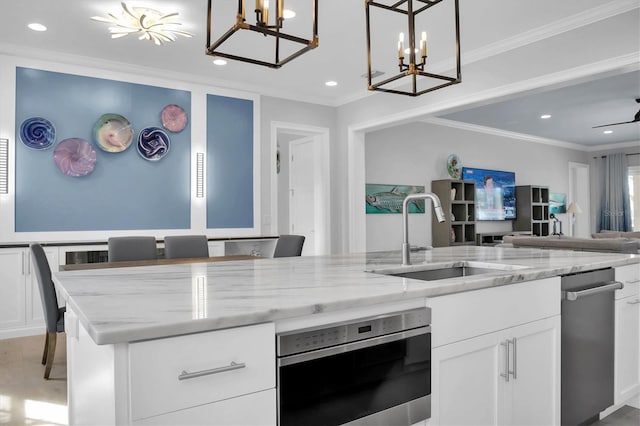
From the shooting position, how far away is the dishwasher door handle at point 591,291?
6.53 ft

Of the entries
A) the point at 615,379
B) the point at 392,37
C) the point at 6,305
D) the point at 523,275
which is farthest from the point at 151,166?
the point at 615,379

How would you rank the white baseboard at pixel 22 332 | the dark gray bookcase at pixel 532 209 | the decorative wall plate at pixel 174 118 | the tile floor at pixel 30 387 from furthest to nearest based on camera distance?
the dark gray bookcase at pixel 532 209, the decorative wall plate at pixel 174 118, the white baseboard at pixel 22 332, the tile floor at pixel 30 387

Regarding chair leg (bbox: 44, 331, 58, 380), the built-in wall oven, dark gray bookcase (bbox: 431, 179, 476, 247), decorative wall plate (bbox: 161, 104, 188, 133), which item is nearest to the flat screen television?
dark gray bookcase (bbox: 431, 179, 476, 247)

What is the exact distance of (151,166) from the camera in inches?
192

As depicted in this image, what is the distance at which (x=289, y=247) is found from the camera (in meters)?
4.19

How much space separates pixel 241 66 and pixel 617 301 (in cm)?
398

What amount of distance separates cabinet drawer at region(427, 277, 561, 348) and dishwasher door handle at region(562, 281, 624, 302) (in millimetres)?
67

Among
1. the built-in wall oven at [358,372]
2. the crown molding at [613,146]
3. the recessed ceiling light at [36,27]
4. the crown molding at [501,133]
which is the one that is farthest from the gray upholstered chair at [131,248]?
the crown molding at [613,146]

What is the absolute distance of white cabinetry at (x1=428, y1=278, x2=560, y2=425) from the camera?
153 centimetres

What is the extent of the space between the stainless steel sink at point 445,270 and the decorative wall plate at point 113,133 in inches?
147

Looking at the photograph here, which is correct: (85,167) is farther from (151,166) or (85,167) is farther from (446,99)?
(446,99)

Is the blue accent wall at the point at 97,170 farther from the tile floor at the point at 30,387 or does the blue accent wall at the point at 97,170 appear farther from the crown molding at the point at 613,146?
the crown molding at the point at 613,146

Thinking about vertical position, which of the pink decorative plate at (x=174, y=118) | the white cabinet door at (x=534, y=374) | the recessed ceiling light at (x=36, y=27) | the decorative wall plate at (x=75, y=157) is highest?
the recessed ceiling light at (x=36, y=27)

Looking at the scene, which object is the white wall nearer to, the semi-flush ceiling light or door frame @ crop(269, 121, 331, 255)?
door frame @ crop(269, 121, 331, 255)
